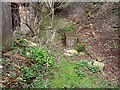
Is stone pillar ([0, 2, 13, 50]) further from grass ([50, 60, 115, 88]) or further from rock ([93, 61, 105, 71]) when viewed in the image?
rock ([93, 61, 105, 71])

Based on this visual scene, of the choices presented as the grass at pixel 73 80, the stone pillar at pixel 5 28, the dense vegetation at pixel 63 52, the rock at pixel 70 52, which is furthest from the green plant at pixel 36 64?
the rock at pixel 70 52

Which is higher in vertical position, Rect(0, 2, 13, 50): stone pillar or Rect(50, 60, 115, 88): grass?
Rect(0, 2, 13, 50): stone pillar

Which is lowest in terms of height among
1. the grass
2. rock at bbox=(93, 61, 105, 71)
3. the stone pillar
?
the grass

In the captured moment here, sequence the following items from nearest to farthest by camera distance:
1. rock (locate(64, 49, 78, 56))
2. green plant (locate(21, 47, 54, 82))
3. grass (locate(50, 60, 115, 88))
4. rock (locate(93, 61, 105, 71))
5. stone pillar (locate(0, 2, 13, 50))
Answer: green plant (locate(21, 47, 54, 82)), grass (locate(50, 60, 115, 88)), stone pillar (locate(0, 2, 13, 50)), rock (locate(93, 61, 105, 71)), rock (locate(64, 49, 78, 56))

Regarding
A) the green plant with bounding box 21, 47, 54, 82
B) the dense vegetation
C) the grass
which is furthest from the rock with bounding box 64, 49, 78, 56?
the green plant with bounding box 21, 47, 54, 82

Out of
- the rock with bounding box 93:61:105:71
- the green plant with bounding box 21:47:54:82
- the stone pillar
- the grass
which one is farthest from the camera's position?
the rock with bounding box 93:61:105:71

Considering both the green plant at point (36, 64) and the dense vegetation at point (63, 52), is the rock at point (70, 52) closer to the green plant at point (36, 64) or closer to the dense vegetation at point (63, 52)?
the dense vegetation at point (63, 52)

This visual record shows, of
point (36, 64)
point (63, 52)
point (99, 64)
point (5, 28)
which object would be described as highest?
point (5, 28)

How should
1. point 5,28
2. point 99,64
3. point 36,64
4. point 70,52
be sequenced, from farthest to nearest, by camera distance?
point 70,52 → point 99,64 → point 5,28 → point 36,64

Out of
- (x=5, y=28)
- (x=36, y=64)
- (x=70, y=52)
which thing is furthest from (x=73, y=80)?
(x=5, y=28)

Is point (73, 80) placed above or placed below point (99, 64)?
below

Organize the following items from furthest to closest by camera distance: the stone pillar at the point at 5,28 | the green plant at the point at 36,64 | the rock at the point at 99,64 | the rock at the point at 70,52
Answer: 1. the rock at the point at 70,52
2. the rock at the point at 99,64
3. the stone pillar at the point at 5,28
4. the green plant at the point at 36,64

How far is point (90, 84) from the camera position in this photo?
188 inches

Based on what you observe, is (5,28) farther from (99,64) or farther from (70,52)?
(99,64)
